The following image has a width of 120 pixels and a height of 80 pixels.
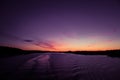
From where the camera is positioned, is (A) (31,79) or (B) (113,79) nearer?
(A) (31,79)

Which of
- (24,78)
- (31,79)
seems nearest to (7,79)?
(24,78)

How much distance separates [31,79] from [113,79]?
397 centimetres

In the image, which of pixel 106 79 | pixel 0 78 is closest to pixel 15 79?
pixel 0 78

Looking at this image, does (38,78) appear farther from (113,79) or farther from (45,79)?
(113,79)

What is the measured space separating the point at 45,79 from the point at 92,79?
2.20m

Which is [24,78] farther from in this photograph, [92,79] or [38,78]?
[92,79]

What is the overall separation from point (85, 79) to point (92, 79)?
332mm

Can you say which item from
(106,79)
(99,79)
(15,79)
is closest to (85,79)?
(99,79)

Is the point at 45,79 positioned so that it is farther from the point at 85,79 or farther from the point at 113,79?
the point at 113,79

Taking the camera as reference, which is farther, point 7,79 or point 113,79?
point 113,79

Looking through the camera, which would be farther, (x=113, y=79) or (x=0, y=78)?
(x=113, y=79)

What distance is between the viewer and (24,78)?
15.5 feet

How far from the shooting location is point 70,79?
15.7 ft

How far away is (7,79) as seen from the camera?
4.47 meters
